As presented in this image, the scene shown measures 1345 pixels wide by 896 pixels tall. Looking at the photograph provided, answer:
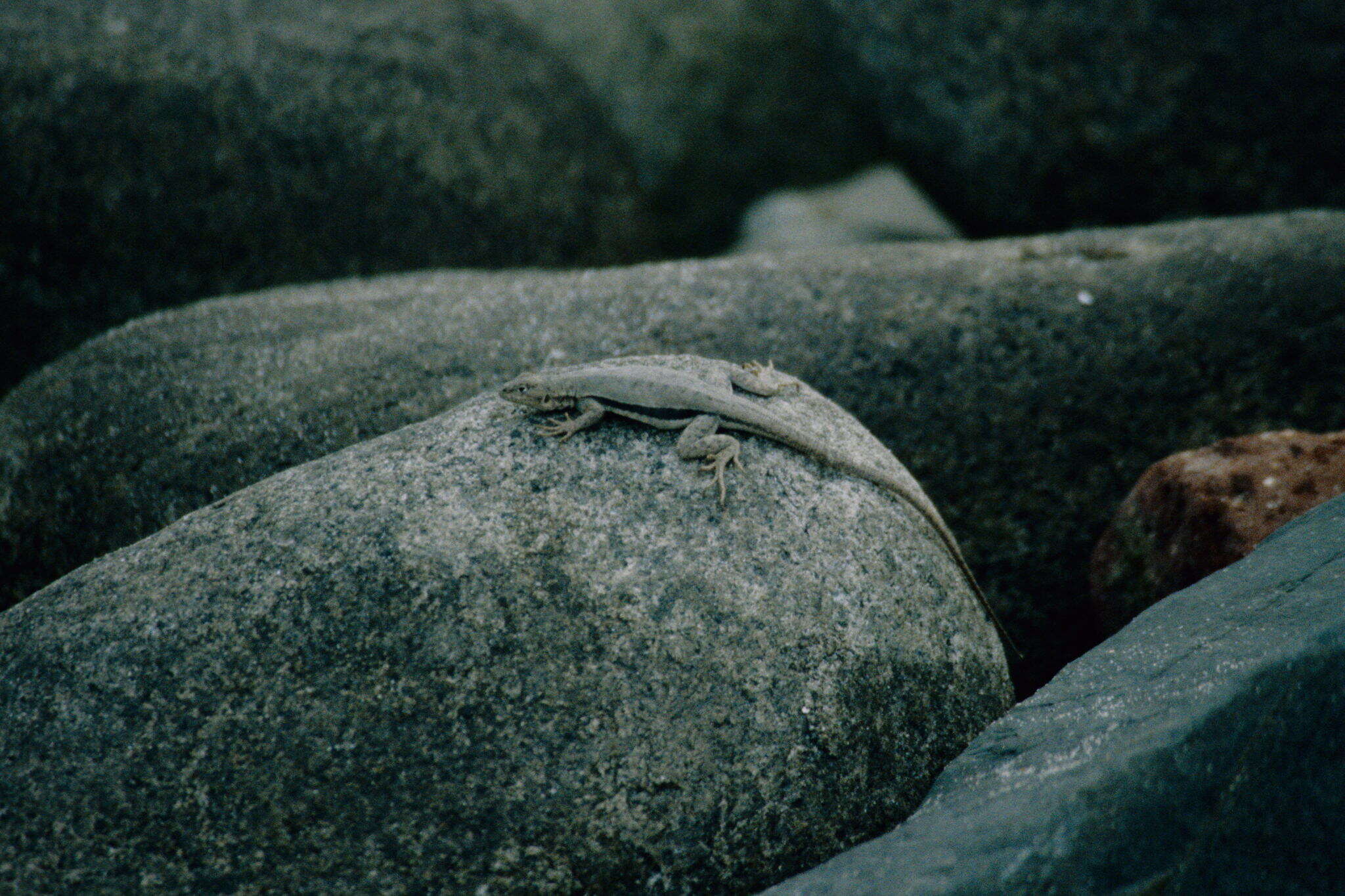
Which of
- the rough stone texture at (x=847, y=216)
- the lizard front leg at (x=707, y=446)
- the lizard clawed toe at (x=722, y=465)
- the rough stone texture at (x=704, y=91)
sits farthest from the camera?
the rough stone texture at (x=704, y=91)

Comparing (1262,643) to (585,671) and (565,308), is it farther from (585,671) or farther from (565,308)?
(565,308)

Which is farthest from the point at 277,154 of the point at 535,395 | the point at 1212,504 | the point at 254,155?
the point at 1212,504

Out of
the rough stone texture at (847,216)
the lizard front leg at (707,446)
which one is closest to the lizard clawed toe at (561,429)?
the lizard front leg at (707,446)

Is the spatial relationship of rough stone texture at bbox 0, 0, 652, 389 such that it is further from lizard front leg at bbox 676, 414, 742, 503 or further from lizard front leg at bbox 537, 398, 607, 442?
lizard front leg at bbox 676, 414, 742, 503

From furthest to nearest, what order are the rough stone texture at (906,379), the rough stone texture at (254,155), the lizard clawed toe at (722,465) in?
the rough stone texture at (254,155), the rough stone texture at (906,379), the lizard clawed toe at (722,465)

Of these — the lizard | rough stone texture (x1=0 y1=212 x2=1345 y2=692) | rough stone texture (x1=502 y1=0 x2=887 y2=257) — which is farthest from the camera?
rough stone texture (x1=502 y1=0 x2=887 y2=257)

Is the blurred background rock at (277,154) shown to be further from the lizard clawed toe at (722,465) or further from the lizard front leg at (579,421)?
the lizard clawed toe at (722,465)

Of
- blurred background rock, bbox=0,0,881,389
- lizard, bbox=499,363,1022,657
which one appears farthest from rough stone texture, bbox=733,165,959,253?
lizard, bbox=499,363,1022,657
